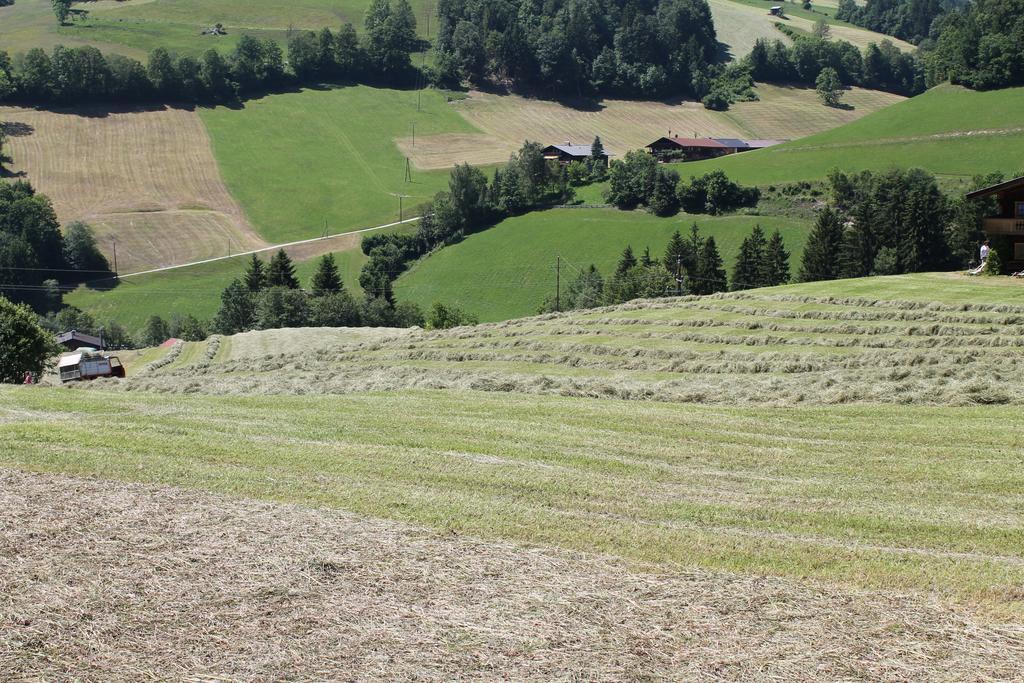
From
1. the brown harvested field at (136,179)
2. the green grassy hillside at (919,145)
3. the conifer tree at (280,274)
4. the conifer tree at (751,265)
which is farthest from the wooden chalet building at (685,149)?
the conifer tree at (280,274)

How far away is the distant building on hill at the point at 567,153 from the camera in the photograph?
17750 centimetres

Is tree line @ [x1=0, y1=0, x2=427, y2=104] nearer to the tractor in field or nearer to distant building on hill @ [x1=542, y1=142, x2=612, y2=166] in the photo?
distant building on hill @ [x1=542, y1=142, x2=612, y2=166]

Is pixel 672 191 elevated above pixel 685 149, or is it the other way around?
pixel 685 149

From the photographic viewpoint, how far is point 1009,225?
5050 cm

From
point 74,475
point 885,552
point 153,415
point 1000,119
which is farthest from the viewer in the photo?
point 1000,119

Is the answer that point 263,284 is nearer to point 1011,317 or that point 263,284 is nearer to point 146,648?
point 1011,317

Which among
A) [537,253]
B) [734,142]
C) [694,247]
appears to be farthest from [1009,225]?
[734,142]

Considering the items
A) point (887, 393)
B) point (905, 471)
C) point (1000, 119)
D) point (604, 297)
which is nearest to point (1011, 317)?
point (887, 393)

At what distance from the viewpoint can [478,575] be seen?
46.4ft

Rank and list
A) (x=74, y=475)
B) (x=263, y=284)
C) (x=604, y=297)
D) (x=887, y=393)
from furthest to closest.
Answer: (x=263, y=284), (x=604, y=297), (x=887, y=393), (x=74, y=475)

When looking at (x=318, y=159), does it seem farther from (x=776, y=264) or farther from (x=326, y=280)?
(x=776, y=264)

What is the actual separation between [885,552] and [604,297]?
94.6 metres

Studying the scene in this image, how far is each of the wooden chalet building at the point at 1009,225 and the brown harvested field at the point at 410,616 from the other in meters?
43.2

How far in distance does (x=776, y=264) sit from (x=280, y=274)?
6166 centimetres
